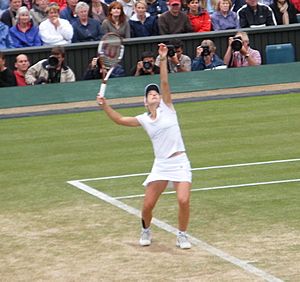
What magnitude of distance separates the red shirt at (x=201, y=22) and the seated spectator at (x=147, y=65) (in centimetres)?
216

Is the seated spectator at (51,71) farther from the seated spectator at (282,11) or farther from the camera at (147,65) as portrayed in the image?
the seated spectator at (282,11)

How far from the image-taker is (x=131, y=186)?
618 inches

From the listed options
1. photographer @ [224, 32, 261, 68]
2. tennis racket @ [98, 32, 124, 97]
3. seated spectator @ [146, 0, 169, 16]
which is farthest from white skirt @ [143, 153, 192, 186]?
seated spectator @ [146, 0, 169, 16]

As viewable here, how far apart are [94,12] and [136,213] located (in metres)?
11.6

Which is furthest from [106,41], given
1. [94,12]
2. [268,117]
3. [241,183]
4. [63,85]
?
[94,12]

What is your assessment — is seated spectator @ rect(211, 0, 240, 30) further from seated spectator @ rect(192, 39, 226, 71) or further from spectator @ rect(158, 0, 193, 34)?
seated spectator @ rect(192, 39, 226, 71)

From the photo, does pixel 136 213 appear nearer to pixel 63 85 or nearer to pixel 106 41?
pixel 106 41

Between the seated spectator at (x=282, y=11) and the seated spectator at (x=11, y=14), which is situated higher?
the seated spectator at (x=11, y=14)

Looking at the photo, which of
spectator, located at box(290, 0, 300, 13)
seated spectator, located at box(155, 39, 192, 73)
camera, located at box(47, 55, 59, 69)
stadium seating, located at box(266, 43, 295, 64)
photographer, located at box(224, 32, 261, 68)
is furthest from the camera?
spectator, located at box(290, 0, 300, 13)

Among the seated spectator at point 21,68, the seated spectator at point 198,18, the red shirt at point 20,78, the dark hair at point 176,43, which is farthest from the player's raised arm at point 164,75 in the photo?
the seated spectator at point 198,18

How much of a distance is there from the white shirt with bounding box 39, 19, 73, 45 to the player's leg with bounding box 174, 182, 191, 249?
1231cm

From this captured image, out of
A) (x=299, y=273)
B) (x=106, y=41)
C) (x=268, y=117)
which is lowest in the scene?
(x=268, y=117)

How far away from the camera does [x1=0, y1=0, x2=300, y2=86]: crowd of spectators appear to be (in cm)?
2334

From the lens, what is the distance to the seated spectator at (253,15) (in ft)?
84.2
